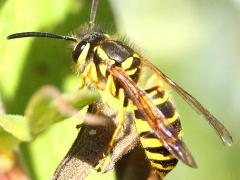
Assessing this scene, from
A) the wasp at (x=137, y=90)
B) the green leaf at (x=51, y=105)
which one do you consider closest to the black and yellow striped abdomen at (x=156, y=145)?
the wasp at (x=137, y=90)

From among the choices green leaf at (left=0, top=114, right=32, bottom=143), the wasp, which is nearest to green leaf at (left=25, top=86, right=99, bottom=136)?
green leaf at (left=0, top=114, right=32, bottom=143)

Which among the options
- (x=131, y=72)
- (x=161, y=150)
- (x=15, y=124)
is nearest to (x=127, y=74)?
(x=131, y=72)

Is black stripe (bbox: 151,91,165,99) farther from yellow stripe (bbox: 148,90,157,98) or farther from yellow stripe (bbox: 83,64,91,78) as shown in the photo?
yellow stripe (bbox: 83,64,91,78)

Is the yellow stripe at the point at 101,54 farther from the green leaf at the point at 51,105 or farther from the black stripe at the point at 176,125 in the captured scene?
the green leaf at the point at 51,105

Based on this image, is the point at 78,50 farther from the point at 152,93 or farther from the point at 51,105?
the point at 51,105

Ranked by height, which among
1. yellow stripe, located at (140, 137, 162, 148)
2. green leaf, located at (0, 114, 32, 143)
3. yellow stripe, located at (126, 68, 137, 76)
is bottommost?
yellow stripe, located at (140, 137, 162, 148)

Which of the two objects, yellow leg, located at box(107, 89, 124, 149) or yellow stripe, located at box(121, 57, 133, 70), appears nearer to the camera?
yellow leg, located at box(107, 89, 124, 149)

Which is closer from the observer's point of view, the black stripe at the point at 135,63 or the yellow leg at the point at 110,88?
the yellow leg at the point at 110,88
